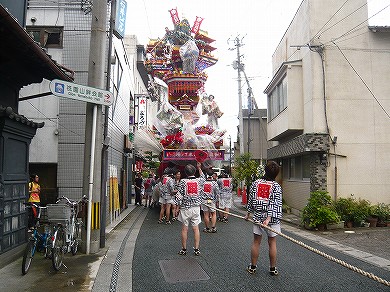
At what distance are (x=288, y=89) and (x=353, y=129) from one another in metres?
3.06

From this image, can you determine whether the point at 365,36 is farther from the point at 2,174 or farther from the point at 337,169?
the point at 2,174

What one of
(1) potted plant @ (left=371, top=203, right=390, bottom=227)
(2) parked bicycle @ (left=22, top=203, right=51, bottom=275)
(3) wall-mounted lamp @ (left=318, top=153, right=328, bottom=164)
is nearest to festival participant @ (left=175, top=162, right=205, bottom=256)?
(2) parked bicycle @ (left=22, top=203, right=51, bottom=275)

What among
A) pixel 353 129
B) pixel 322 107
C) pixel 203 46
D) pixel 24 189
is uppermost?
pixel 203 46

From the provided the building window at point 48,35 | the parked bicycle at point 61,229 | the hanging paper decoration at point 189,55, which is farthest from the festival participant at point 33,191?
the hanging paper decoration at point 189,55

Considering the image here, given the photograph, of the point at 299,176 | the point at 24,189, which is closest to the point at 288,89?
the point at 299,176

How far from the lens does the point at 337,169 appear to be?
42.1 feet

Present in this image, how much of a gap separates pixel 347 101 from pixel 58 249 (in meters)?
11.3

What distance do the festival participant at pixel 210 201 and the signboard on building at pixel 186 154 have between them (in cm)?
162

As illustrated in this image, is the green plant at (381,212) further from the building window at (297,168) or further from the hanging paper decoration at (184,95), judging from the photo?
the hanging paper decoration at (184,95)

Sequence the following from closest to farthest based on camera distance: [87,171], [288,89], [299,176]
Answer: [87,171], [288,89], [299,176]

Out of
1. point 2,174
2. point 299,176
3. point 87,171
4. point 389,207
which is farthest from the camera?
point 299,176

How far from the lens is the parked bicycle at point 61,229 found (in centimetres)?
583

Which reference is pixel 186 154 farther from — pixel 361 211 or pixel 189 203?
pixel 361 211

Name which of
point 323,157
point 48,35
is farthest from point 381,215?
point 48,35
